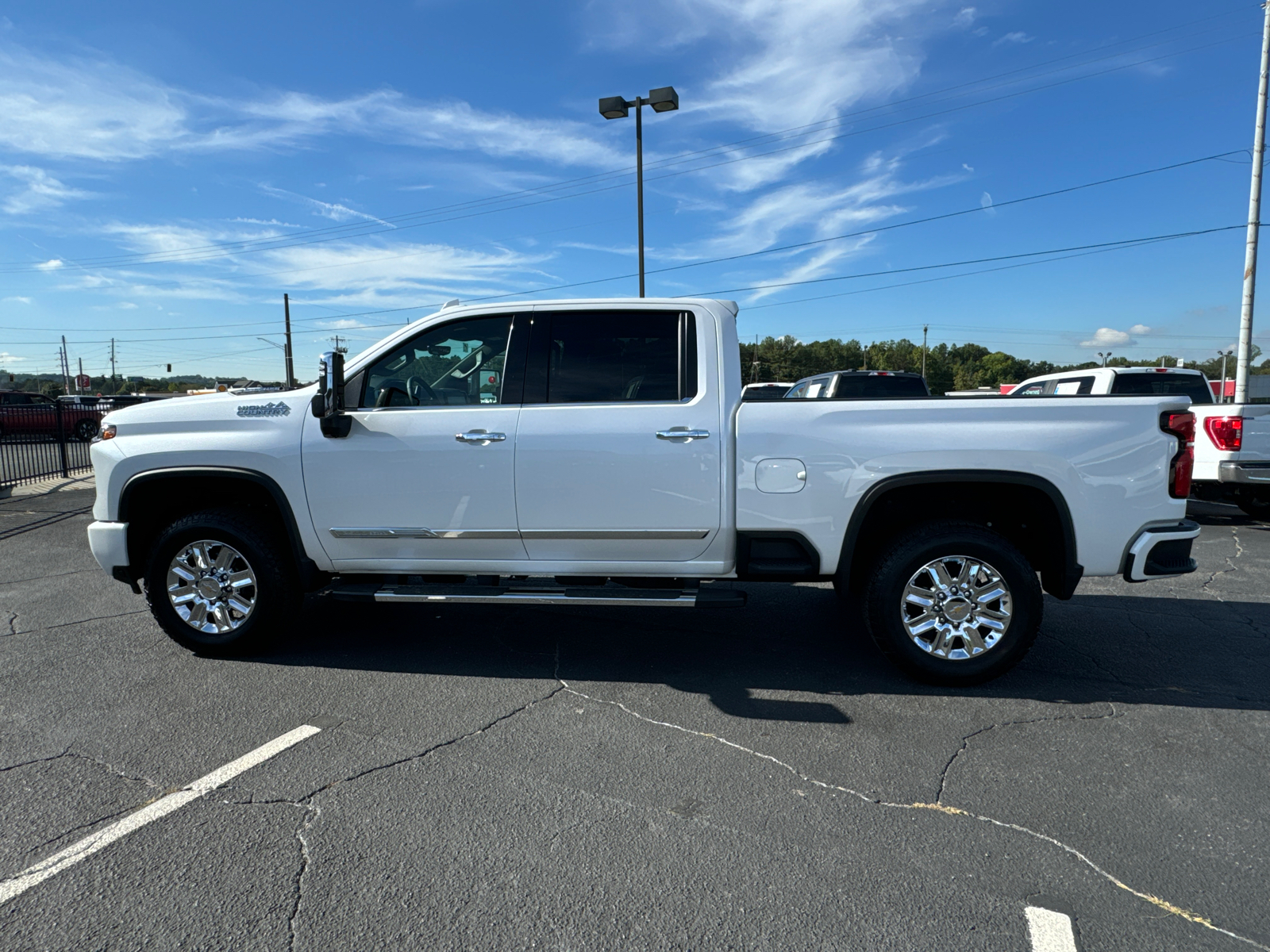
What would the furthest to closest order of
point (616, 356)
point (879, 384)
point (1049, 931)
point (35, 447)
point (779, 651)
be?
point (35, 447) → point (879, 384) → point (779, 651) → point (616, 356) → point (1049, 931)

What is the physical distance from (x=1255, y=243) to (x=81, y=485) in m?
22.9

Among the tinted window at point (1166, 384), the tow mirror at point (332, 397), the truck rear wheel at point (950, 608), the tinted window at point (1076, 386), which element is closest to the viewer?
the truck rear wheel at point (950, 608)

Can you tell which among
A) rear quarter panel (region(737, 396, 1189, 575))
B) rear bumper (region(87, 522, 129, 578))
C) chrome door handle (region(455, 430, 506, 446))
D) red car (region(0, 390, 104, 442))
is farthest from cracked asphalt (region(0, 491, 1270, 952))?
red car (region(0, 390, 104, 442))

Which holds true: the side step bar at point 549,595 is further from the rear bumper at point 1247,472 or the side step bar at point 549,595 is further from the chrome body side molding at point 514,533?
the rear bumper at point 1247,472

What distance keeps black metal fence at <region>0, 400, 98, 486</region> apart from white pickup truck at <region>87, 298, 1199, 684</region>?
11165 mm

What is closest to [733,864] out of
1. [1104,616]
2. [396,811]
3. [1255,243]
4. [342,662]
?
[396,811]

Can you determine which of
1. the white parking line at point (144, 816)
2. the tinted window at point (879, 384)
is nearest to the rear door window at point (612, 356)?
the white parking line at point (144, 816)

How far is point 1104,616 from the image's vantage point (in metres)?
5.55

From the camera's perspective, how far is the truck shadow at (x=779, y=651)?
13.5 feet

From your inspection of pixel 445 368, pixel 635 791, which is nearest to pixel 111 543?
pixel 445 368

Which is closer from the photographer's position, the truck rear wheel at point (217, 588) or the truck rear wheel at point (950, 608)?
the truck rear wheel at point (950, 608)

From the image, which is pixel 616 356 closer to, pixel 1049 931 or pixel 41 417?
pixel 1049 931

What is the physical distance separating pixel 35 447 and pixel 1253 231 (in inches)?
950

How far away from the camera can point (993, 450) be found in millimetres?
3945
